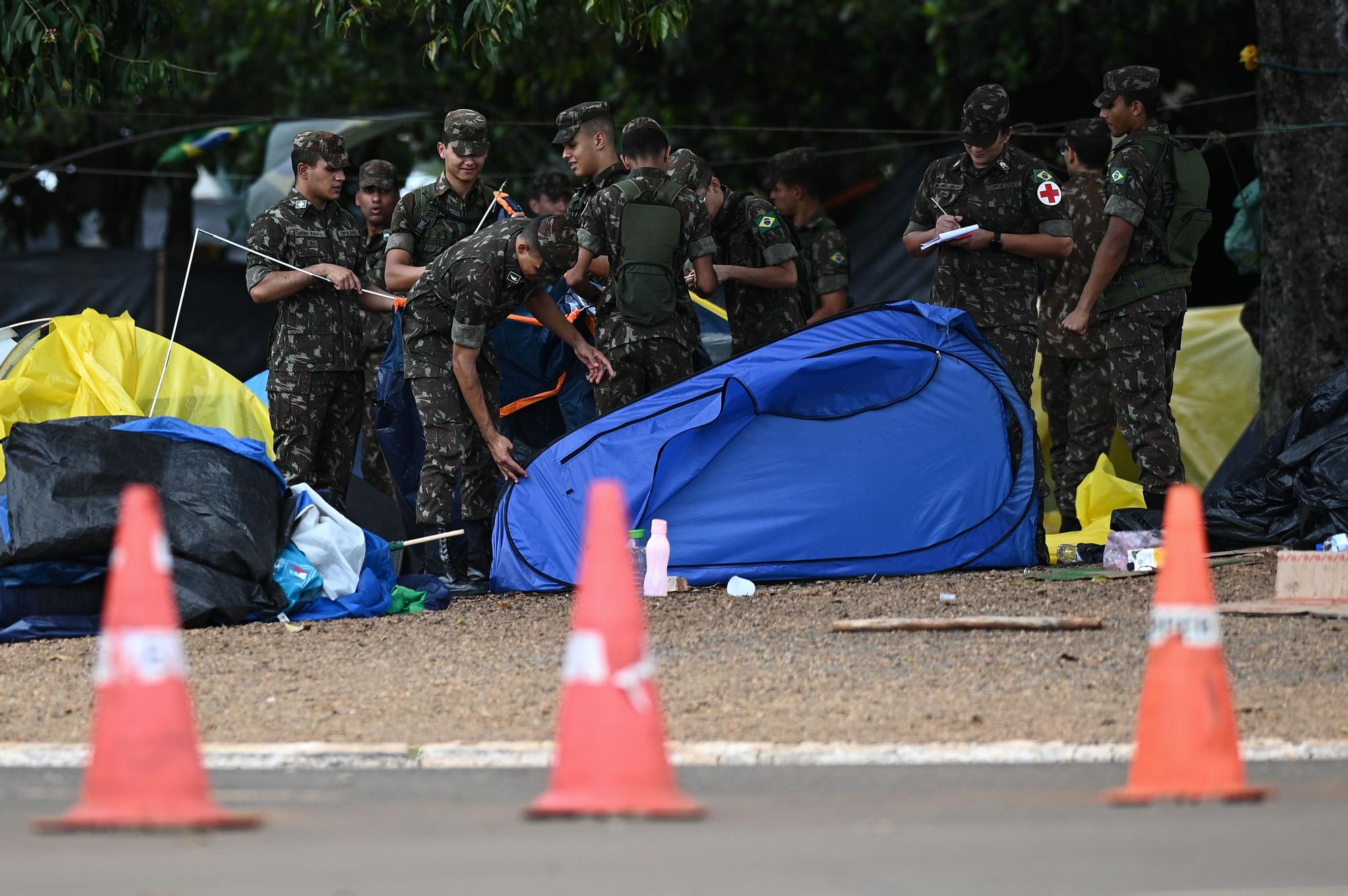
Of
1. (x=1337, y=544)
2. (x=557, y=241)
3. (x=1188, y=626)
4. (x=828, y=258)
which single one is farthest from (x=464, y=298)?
(x=1188, y=626)

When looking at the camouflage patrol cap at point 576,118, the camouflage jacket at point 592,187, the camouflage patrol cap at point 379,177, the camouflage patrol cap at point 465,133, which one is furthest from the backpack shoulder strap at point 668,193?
the camouflage patrol cap at point 379,177

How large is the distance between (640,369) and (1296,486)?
2934mm

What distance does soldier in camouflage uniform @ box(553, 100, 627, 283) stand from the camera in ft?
27.9

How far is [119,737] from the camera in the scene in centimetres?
367

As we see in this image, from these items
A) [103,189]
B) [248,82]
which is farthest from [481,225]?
[103,189]

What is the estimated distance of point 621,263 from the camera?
8.35 m

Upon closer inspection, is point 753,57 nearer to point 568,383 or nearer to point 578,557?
point 568,383

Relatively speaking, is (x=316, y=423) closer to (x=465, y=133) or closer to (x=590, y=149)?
(x=465, y=133)

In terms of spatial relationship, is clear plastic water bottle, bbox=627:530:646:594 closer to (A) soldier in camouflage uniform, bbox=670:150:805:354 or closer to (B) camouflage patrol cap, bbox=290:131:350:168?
(A) soldier in camouflage uniform, bbox=670:150:805:354

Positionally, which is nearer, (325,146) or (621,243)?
(621,243)

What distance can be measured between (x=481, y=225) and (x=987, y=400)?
2.49 meters

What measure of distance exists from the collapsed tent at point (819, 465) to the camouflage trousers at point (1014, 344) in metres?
0.42

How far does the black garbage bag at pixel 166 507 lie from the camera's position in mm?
6961

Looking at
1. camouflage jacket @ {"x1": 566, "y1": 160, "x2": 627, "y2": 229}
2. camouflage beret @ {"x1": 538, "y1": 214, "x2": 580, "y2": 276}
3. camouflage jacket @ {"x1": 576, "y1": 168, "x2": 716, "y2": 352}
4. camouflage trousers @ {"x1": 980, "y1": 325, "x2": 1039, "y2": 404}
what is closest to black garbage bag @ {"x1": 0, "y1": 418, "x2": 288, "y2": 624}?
camouflage beret @ {"x1": 538, "y1": 214, "x2": 580, "y2": 276}
